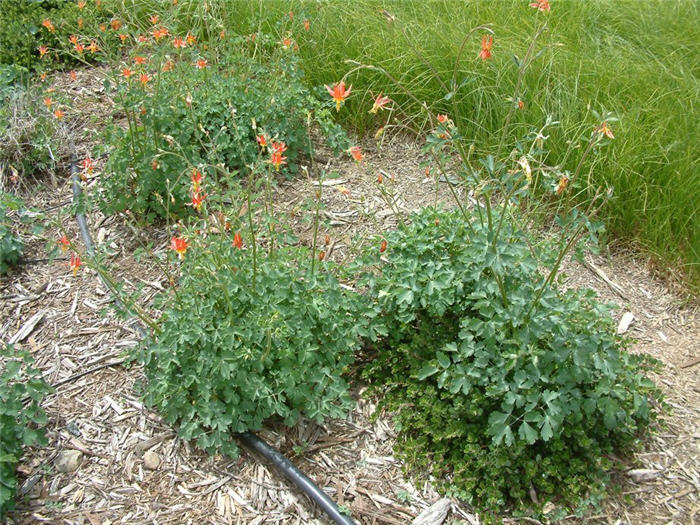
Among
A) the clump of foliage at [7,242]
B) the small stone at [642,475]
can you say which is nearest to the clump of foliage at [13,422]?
the clump of foliage at [7,242]

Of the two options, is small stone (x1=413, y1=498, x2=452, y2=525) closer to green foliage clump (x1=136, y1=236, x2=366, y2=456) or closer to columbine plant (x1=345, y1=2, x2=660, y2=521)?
columbine plant (x1=345, y1=2, x2=660, y2=521)

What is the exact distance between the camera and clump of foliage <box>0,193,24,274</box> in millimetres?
3119

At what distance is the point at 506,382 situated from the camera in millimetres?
2184

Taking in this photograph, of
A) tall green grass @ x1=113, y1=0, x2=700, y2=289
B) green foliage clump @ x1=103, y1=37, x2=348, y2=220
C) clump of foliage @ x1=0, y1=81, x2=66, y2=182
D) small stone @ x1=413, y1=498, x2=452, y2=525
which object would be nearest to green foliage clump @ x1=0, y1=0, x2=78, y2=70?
clump of foliage @ x1=0, y1=81, x2=66, y2=182

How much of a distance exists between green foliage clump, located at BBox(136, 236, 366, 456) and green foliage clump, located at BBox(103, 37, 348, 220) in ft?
2.54

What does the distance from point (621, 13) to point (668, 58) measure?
2.28 feet

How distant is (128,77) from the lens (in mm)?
3000

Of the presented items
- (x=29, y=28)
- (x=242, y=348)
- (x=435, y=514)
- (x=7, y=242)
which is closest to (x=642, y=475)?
(x=435, y=514)

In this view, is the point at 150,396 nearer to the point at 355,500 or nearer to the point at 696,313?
the point at 355,500

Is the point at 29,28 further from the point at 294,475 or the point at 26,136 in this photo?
the point at 294,475

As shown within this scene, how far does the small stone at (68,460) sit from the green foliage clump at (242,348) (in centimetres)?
35

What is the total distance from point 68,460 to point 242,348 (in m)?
0.79

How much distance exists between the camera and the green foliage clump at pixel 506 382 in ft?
7.06

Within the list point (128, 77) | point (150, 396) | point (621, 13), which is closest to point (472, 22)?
point (621, 13)
